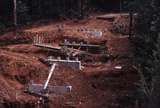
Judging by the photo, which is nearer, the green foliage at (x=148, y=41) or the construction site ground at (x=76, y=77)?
the green foliage at (x=148, y=41)

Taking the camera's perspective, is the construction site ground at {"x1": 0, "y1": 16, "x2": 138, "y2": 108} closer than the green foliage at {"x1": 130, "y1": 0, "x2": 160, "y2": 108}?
No

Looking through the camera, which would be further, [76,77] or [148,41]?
[76,77]

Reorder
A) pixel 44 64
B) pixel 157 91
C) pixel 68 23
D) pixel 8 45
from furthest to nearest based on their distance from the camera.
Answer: pixel 68 23
pixel 8 45
pixel 44 64
pixel 157 91

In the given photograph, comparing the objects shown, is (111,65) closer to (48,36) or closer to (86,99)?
(86,99)

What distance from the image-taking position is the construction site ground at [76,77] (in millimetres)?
15141

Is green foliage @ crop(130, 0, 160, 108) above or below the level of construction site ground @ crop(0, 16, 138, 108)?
above

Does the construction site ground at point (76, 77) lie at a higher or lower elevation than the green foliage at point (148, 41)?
lower

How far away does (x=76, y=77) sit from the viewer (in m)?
17.1

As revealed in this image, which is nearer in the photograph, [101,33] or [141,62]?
[141,62]

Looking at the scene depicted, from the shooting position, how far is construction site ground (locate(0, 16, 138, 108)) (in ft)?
49.7

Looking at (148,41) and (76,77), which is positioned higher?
(148,41)

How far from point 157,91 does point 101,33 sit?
10.4 m

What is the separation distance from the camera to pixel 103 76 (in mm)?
17156

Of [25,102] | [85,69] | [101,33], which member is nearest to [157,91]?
[25,102]
